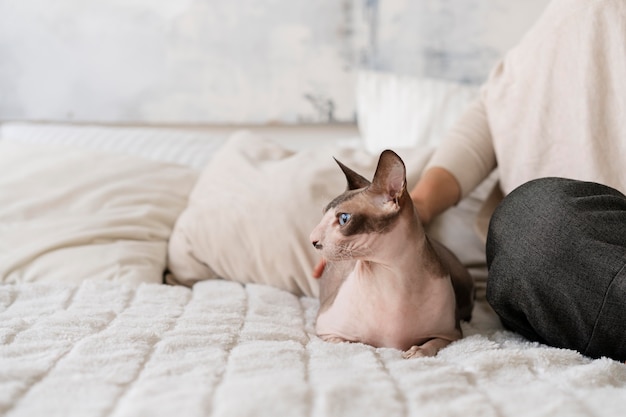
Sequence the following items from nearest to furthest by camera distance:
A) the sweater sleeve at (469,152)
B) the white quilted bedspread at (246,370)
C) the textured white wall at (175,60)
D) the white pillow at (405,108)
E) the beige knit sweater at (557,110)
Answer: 1. the white quilted bedspread at (246,370)
2. the beige knit sweater at (557,110)
3. the sweater sleeve at (469,152)
4. the white pillow at (405,108)
5. the textured white wall at (175,60)

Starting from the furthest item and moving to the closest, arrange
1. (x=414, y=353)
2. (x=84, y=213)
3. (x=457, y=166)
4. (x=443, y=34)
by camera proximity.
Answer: (x=443, y=34) < (x=84, y=213) < (x=457, y=166) < (x=414, y=353)

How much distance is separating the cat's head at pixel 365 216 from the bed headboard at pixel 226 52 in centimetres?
128

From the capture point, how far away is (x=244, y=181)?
1205mm

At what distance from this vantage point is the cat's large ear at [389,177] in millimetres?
703

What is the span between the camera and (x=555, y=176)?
103cm

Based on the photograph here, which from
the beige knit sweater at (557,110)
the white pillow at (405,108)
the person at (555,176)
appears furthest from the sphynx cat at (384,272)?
the white pillow at (405,108)

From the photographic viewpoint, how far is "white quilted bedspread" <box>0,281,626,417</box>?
22.0 inches

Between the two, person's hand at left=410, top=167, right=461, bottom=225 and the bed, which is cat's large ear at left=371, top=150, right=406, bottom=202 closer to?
the bed

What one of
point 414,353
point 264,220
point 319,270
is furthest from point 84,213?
point 414,353

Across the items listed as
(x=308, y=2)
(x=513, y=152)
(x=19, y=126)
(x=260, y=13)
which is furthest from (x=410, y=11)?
(x=19, y=126)

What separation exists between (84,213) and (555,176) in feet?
2.67

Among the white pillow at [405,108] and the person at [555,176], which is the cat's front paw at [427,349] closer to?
the person at [555,176]

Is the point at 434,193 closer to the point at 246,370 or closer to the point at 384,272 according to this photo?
the point at 384,272

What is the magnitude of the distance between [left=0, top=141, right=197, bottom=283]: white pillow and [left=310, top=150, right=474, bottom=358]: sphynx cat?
1.33 ft
